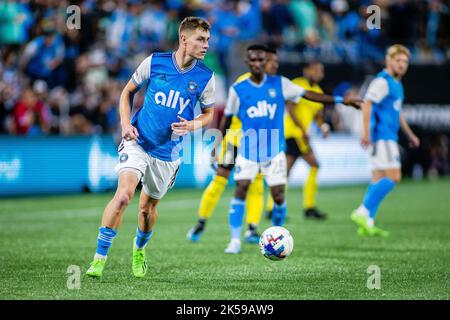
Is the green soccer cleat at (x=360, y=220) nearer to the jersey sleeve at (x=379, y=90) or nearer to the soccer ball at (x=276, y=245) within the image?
the jersey sleeve at (x=379, y=90)

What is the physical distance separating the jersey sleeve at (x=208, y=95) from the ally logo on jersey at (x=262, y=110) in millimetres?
2382

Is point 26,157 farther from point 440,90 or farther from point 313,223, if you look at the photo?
point 440,90

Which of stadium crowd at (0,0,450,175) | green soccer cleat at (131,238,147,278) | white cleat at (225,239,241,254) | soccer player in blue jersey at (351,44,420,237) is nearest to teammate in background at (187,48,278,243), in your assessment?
white cleat at (225,239,241,254)

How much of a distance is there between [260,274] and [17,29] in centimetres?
1263

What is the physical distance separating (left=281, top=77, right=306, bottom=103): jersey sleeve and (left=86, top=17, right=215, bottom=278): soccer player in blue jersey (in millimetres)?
2584

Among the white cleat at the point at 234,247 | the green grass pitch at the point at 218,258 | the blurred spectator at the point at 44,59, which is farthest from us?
the blurred spectator at the point at 44,59

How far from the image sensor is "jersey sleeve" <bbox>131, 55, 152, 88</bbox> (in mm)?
8359

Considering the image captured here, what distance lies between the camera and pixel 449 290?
771 cm

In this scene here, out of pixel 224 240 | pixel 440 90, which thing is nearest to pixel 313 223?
pixel 224 240

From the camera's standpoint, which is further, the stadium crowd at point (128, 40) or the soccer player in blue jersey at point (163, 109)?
the stadium crowd at point (128, 40)

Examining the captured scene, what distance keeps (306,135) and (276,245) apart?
5.88 meters

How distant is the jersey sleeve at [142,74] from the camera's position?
329 inches

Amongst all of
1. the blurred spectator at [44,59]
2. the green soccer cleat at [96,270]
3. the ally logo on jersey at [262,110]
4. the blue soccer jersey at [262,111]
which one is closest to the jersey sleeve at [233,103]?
the blue soccer jersey at [262,111]
